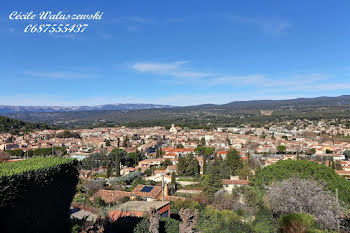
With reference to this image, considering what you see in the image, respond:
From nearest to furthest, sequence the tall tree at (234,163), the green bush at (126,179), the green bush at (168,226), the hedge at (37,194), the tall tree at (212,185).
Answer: the hedge at (37,194) < the green bush at (168,226) < the tall tree at (212,185) < the green bush at (126,179) < the tall tree at (234,163)

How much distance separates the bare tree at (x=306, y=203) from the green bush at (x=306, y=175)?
4167 millimetres

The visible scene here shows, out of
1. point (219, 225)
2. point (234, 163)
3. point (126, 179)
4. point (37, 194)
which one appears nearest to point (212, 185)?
point (126, 179)

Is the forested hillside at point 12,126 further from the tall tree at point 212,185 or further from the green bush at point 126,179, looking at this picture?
the tall tree at point 212,185

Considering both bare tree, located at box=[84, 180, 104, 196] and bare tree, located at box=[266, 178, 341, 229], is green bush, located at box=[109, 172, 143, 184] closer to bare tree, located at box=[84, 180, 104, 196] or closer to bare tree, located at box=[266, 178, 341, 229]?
bare tree, located at box=[84, 180, 104, 196]

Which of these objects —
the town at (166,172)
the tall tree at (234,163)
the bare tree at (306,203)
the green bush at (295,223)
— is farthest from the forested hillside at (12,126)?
the green bush at (295,223)

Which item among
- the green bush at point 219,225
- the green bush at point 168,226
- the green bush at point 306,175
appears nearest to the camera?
the green bush at point 168,226

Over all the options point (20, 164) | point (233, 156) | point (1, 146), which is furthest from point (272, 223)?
point (1, 146)

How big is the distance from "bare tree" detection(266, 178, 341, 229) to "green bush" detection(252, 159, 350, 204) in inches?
164

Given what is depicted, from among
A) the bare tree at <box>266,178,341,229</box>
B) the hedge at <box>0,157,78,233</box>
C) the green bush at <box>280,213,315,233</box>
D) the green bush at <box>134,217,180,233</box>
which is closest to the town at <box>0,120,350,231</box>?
the bare tree at <box>266,178,341,229</box>

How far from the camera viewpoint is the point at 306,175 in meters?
18.2

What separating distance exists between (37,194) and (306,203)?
11481 millimetres

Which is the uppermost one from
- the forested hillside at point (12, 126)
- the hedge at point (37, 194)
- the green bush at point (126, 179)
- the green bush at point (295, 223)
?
the hedge at point (37, 194)

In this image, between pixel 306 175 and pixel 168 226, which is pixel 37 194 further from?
pixel 306 175

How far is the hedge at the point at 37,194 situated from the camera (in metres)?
5.97
